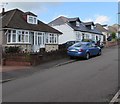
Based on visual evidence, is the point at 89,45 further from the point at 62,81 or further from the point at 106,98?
the point at 106,98

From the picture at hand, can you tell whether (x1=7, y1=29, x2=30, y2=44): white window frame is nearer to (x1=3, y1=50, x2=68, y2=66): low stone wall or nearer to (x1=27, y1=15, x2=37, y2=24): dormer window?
(x1=27, y1=15, x2=37, y2=24): dormer window

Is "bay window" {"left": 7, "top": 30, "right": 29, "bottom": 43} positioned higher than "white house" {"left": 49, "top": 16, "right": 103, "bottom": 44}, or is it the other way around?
"white house" {"left": 49, "top": 16, "right": 103, "bottom": 44}

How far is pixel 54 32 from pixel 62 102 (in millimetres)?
32684

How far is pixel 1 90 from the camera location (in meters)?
10.7

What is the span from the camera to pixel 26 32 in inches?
1348

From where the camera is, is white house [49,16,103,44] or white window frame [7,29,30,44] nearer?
white window frame [7,29,30,44]

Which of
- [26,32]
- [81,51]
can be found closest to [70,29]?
[26,32]

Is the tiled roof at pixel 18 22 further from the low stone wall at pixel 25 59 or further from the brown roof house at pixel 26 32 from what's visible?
the low stone wall at pixel 25 59

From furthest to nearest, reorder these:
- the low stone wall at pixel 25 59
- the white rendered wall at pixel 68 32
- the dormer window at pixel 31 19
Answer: the white rendered wall at pixel 68 32
the dormer window at pixel 31 19
the low stone wall at pixel 25 59

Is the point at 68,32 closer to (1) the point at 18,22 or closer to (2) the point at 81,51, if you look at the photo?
(1) the point at 18,22

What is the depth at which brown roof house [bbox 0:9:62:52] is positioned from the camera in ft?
103

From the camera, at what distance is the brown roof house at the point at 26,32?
31450 mm

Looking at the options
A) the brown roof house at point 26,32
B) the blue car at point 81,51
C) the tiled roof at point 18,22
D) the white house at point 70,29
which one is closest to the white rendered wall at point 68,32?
the white house at point 70,29

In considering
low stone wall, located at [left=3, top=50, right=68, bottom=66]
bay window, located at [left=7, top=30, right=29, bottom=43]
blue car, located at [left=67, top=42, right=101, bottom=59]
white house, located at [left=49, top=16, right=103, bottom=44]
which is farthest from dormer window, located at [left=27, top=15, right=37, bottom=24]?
low stone wall, located at [left=3, top=50, right=68, bottom=66]
